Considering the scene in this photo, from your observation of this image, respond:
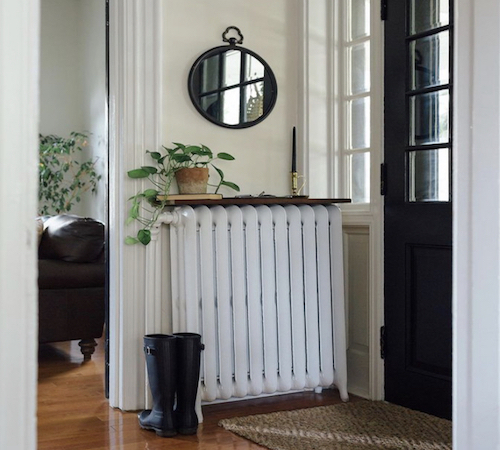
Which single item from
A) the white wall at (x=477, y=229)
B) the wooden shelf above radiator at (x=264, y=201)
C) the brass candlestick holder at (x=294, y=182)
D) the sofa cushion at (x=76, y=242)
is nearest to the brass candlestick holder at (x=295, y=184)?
the brass candlestick holder at (x=294, y=182)

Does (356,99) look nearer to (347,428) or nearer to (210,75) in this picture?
(210,75)

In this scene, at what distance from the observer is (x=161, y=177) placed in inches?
137

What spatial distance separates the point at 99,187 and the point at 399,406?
3.94 meters

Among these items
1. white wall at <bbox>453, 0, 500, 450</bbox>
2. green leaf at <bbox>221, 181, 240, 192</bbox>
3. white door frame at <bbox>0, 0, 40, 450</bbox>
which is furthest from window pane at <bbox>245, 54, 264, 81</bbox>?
white door frame at <bbox>0, 0, 40, 450</bbox>

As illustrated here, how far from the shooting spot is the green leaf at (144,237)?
3.32m

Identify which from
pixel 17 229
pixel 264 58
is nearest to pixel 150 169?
pixel 264 58

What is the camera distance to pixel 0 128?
2.80 ft

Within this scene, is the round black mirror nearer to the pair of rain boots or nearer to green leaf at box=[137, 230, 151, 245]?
green leaf at box=[137, 230, 151, 245]

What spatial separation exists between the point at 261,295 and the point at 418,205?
32.0 inches

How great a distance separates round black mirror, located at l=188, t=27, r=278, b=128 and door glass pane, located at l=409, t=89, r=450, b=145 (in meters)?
0.79

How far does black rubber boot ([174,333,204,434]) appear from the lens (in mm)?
3061

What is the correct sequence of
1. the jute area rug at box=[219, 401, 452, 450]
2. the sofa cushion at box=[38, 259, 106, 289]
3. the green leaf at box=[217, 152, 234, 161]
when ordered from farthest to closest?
the sofa cushion at box=[38, 259, 106, 289] → the green leaf at box=[217, 152, 234, 161] → the jute area rug at box=[219, 401, 452, 450]

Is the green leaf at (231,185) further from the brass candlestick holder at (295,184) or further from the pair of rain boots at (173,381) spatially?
the pair of rain boots at (173,381)

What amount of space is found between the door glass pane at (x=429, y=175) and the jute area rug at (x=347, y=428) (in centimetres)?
94
